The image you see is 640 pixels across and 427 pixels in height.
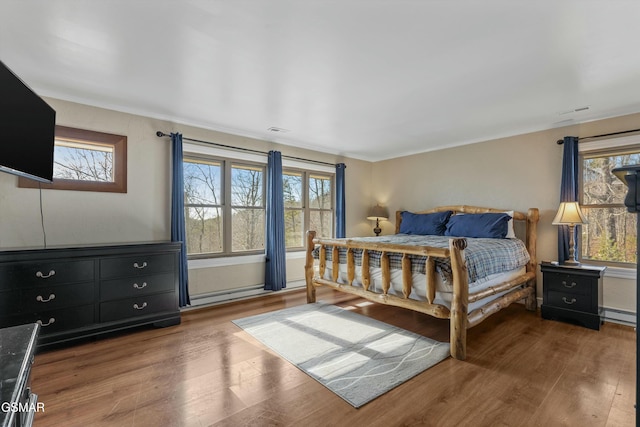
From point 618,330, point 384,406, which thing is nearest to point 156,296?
point 384,406

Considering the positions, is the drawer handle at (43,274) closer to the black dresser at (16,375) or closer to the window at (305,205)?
the black dresser at (16,375)

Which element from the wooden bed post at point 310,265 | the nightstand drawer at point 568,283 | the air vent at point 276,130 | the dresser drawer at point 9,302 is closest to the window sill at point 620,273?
the nightstand drawer at point 568,283

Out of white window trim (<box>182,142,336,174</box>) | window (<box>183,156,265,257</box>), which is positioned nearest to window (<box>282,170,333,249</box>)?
white window trim (<box>182,142,336,174</box>)

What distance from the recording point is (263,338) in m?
2.78

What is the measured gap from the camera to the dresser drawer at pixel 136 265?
9.10 ft

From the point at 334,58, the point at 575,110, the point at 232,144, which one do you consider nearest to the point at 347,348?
the point at 334,58

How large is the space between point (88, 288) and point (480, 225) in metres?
4.34

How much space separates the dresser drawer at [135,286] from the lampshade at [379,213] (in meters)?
3.53

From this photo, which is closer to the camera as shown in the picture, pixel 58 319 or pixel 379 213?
pixel 58 319

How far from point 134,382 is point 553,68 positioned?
391cm

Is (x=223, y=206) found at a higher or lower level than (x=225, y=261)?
higher

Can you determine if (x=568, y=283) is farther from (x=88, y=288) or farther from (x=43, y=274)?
(x=43, y=274)

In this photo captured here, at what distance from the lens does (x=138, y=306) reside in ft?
9.65

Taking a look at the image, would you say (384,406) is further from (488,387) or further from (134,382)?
(134,382)
